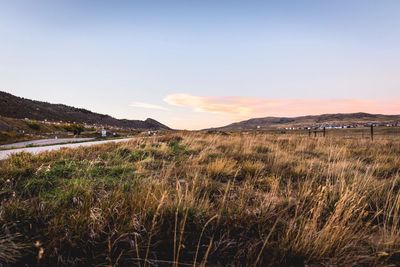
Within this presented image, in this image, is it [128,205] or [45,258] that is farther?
[128,205]

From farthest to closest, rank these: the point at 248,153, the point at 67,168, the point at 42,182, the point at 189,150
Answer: the point at 189,150, the point at 248,153, the point at 67,168, the point at 42,182

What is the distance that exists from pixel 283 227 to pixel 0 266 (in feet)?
9.35

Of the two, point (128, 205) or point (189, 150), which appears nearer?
point (128, 205)

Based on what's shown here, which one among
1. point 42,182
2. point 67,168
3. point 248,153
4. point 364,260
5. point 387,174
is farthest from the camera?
point 248,153

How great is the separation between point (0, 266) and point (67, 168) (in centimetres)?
467

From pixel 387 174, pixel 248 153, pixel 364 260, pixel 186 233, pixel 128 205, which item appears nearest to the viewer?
pixel 364 260

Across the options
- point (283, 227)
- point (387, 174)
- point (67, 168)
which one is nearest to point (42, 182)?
point (67, 168)

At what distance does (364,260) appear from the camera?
307 centimetres

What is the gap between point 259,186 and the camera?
19.8 ft

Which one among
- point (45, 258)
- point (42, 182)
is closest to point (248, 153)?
point (42, 182)

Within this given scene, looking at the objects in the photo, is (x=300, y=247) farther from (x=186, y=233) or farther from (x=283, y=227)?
(x=186, y=233)

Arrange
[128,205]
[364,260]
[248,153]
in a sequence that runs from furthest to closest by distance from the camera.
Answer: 1. [248,153]
2. [128,205]
3. [364,260]

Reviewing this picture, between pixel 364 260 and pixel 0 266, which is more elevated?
pixel 0 266

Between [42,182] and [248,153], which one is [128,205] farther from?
[248,153]
